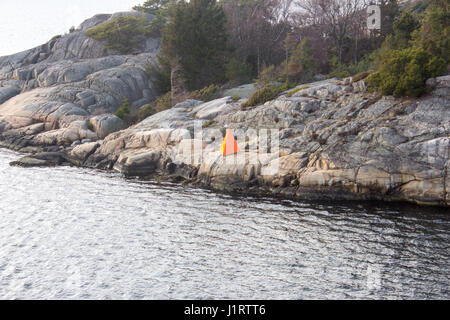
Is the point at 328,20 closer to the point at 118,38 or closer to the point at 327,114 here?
the point at 327,114

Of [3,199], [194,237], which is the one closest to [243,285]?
[194,237]

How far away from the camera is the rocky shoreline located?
20.2m

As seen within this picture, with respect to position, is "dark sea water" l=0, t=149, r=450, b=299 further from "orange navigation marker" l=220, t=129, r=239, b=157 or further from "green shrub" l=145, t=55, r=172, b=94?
"green shrub" l=145, t=55, r=172, b=94

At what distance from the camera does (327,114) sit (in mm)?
24891

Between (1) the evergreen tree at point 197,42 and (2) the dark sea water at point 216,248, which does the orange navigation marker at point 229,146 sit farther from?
(1) the evergreen tree at point 197,42

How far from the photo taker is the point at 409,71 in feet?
75.5

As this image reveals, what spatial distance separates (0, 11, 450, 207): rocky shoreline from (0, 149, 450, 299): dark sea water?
1547mm

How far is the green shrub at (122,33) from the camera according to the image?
56.3 m

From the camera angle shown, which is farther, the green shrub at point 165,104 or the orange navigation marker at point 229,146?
the green shrub at point 165,104

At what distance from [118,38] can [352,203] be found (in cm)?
4653

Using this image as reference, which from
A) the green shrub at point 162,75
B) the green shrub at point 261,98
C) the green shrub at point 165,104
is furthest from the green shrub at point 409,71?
the green shrub at point 162,75

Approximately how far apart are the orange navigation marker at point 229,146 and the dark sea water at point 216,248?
11.0 feet

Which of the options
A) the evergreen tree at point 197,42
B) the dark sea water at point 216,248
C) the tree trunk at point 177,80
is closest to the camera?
the dark sea water at point 216,248

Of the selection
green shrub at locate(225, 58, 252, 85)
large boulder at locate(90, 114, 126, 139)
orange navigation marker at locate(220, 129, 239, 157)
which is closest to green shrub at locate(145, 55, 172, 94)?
green shrub at locate(225, 58, 252, 85)
